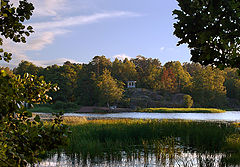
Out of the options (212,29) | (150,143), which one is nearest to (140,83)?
(150,143)

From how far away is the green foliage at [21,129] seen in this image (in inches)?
110

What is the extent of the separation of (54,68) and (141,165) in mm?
71736

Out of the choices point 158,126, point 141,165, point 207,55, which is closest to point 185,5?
point 207,55

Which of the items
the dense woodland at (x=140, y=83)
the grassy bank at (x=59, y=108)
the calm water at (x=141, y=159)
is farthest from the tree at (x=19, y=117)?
the dense woodland at (x=140, y=83)

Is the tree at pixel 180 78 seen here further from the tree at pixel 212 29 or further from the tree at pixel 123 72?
the tree at pixel 212 29

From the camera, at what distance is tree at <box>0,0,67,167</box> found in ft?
9.27

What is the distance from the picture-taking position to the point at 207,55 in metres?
4.45

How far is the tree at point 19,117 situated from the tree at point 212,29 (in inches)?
102

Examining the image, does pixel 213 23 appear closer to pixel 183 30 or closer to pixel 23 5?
pixel 183 30

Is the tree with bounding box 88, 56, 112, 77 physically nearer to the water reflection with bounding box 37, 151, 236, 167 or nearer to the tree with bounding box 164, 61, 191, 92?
the tree with bounding box 164, 61, 191, 92

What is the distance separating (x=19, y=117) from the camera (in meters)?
3.24

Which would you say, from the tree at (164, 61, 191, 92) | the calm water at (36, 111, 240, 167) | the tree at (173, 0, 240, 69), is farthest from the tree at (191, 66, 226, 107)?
the tree at (173, 0, 240, 69)

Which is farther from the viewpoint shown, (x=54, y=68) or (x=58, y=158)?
(x=54, y=68)

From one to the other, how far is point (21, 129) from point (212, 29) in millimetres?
3787
